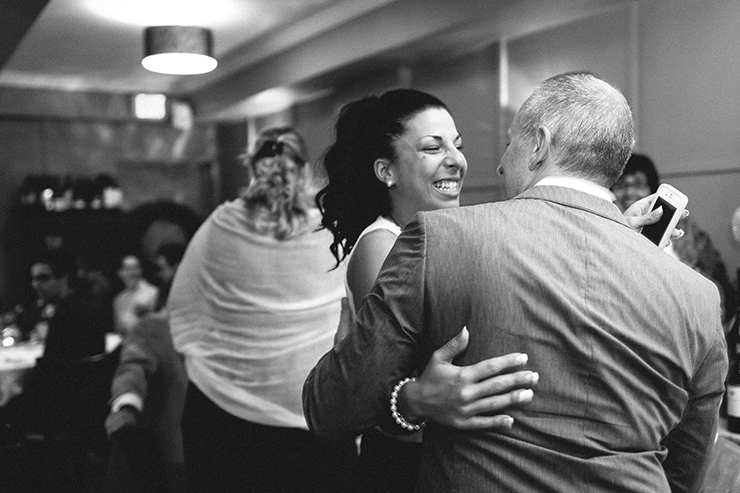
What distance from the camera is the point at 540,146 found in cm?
102

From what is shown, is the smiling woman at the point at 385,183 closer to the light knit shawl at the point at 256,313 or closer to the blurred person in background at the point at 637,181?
the light knit shawl at the point at 256,313

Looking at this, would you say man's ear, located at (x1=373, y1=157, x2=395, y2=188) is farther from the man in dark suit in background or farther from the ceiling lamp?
the ceiling lamp

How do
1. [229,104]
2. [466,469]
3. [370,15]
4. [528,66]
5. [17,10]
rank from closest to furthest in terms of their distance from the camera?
[466,469] < [17,10] < [528,66] < [370,15] < [229,104]

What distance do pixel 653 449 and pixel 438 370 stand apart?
0.29 m

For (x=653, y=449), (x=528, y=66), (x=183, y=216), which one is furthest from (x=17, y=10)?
(x=183, y=216)

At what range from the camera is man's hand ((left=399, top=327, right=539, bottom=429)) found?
922mm

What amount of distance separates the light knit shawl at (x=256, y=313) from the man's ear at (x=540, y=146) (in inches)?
49.8

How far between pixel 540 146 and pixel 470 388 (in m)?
0.34

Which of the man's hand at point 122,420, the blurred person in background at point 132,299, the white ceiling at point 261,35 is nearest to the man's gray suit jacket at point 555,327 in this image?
the man's hand at point 122,420

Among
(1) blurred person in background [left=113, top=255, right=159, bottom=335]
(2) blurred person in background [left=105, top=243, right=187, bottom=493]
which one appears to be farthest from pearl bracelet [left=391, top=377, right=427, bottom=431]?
(1) blurred person in background [left=113, top=255, right=159, bottom=335]

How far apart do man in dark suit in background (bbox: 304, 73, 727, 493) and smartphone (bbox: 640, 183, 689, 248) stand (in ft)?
0.88

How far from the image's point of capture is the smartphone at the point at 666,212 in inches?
49.2

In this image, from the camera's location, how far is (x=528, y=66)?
176 inches

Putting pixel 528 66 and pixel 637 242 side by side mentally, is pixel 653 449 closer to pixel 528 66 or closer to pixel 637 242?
pixel 637 242
